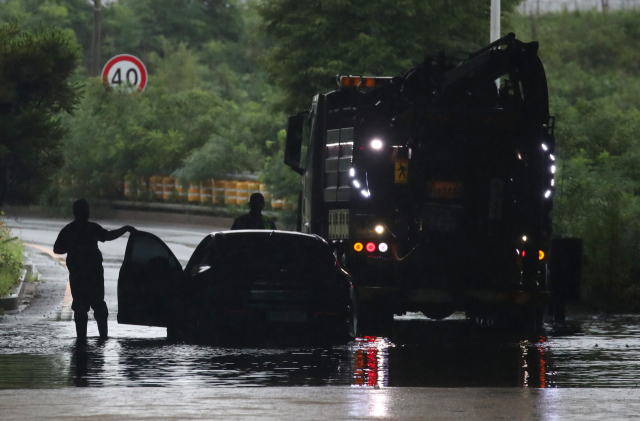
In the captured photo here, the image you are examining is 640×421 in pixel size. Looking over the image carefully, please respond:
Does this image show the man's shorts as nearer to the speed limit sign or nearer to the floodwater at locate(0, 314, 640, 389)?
the floodwater at locate(0, 314, 640, 389)

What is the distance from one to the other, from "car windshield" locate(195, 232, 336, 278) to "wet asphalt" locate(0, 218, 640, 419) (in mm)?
738

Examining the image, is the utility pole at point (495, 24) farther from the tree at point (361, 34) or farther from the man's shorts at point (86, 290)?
the man's shorts at point (86, 290)

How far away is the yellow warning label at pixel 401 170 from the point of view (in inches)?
643

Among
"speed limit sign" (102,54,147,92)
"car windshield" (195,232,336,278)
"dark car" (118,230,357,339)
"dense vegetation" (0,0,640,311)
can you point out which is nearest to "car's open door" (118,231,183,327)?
"dark car" (118,230,357,339)

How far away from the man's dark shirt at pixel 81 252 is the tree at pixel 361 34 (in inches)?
816

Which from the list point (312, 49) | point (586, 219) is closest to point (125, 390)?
point (586, 219)

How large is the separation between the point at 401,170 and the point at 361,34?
19.4 m

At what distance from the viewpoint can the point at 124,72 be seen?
173 feet

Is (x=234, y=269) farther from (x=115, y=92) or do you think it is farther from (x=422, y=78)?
(x=115, y=92)

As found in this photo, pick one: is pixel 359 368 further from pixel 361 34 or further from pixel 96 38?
pixel 96 38

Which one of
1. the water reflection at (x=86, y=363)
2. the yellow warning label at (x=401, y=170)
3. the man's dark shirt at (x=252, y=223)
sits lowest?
the water reflection at (x=86, y=363)

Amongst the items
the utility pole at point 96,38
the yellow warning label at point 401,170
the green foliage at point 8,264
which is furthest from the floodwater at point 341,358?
the utility pole at point 96,38

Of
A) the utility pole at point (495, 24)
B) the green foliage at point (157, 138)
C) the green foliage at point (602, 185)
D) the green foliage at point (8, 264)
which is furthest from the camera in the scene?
the green foliage at point (157, 138)

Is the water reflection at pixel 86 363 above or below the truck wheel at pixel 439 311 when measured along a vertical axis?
Answer: below
